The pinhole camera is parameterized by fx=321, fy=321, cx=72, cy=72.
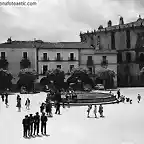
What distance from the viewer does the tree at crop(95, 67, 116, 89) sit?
166 ft

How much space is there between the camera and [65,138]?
1489 cm

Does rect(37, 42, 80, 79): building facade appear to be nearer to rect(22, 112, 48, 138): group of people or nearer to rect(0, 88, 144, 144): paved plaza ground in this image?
rect(0, 88, 144, 144): paved plaza ground

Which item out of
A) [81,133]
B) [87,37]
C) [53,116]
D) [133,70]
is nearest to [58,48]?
[133,70]

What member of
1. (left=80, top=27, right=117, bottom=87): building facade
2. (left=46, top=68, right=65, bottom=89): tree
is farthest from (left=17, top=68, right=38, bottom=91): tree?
(left=80, top=27, right=117, bottom=87): building facade

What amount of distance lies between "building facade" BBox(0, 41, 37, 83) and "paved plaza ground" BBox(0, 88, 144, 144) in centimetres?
2713

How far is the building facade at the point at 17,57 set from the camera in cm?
5022

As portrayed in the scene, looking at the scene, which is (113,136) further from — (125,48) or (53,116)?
(125,48)

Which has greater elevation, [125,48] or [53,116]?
[125,48]

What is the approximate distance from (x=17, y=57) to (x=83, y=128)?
35061mm

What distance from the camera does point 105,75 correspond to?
50.7 m

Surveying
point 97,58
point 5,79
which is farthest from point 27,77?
point 97,58

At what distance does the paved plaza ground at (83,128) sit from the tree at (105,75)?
2674cm

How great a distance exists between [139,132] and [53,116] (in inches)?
282

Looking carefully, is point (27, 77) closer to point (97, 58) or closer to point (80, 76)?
point (80, 76)
